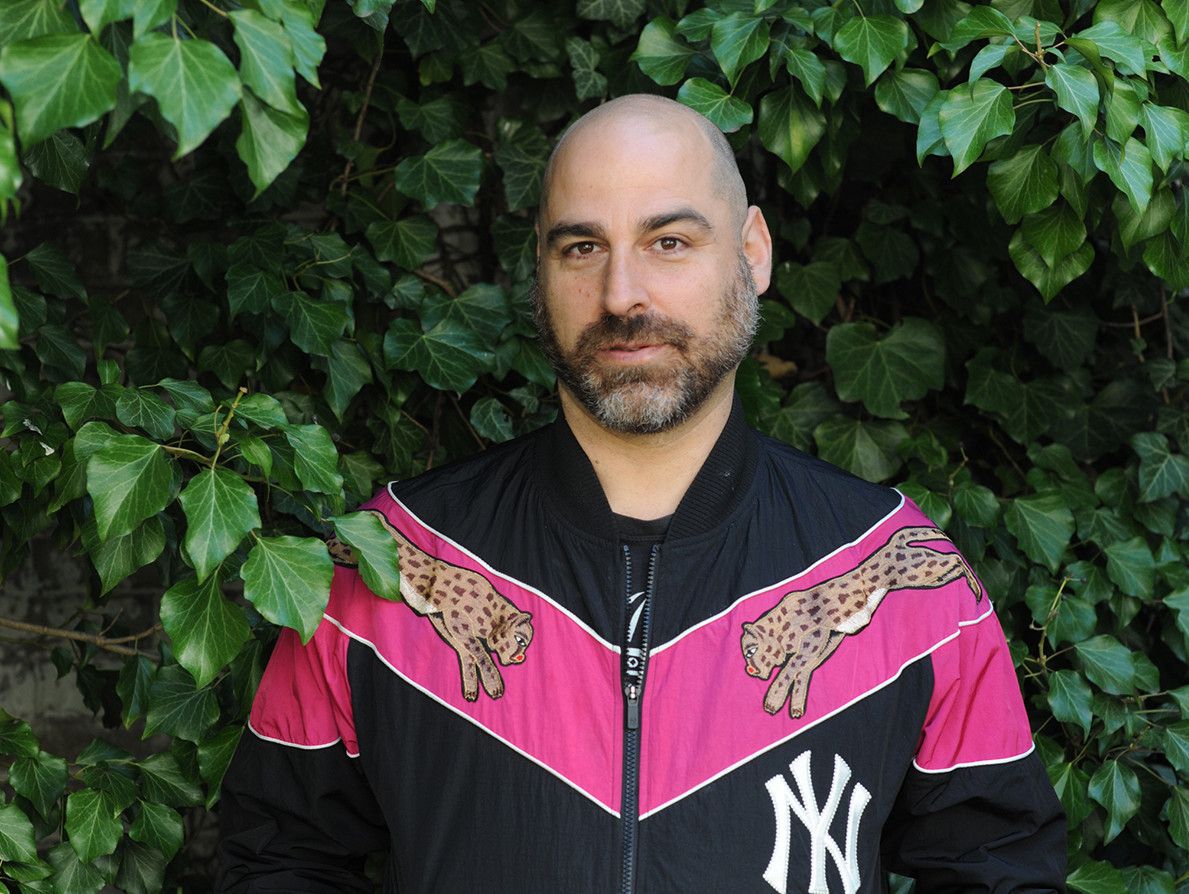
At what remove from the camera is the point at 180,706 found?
1604 millimetres

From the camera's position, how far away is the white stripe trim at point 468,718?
1.26 meters

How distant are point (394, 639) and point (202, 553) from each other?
315 mm

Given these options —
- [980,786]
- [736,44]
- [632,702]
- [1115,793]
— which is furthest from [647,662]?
[1115,793]

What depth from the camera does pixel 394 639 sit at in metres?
1.38

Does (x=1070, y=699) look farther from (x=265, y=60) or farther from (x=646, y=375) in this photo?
(x=265, y=60)

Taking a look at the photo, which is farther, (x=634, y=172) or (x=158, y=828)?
(x=158, y=828)

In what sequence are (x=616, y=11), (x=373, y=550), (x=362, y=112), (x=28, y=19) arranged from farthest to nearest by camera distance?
(x=362, y=112) → (x=616, y=11) → (x=373, y=550) → (x=28, y=19)

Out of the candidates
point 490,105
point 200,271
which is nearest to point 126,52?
point 200,271

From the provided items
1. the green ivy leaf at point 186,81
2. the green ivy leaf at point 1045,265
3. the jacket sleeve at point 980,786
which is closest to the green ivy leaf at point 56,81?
the green ivy leaf at point 186,81

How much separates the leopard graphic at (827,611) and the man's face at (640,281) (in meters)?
0.29

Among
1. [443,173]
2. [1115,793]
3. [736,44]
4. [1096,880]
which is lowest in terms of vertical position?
[1096,880]

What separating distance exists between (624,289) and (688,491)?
0.27 m

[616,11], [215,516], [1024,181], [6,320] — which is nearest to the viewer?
[6,320]

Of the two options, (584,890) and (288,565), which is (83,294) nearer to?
(288,565)
